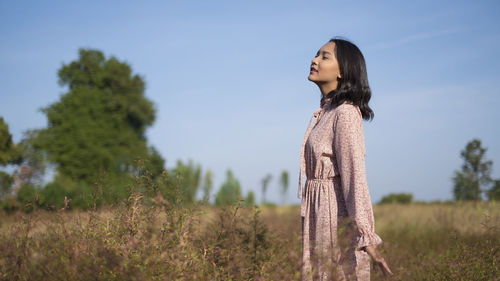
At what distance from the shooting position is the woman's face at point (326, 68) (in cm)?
339

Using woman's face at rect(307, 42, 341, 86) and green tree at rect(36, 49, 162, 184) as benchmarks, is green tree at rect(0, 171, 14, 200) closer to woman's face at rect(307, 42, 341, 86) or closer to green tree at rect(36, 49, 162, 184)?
woman's face at rect(307, 42, 341, 86)

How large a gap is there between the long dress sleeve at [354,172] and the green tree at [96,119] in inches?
768

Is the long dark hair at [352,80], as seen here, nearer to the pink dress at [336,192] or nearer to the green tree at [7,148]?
the pink dress at [336,192]

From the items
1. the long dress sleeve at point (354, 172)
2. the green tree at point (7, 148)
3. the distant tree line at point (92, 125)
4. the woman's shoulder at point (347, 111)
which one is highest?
the distant tree line at point (92, 125)

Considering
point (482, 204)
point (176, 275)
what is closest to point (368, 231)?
point (176, 275)

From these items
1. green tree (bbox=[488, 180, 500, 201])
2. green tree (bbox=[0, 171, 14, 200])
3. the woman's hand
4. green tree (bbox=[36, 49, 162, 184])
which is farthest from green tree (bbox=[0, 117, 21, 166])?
green tree (bbox=[488, 180, 500, 201])

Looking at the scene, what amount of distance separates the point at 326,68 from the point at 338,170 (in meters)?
0.82

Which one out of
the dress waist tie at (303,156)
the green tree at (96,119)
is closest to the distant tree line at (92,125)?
the green tree at (96,119)

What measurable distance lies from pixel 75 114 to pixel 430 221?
21075mm

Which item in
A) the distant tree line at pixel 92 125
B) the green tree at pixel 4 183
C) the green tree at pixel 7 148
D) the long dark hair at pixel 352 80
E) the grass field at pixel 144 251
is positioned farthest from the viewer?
the distant tree line at pixel 92 125

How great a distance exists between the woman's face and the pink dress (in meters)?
0.17

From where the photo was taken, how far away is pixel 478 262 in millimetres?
4230

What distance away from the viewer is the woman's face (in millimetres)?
3395

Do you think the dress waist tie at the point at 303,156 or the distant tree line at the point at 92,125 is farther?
the distant tree line at the point at 92,125
